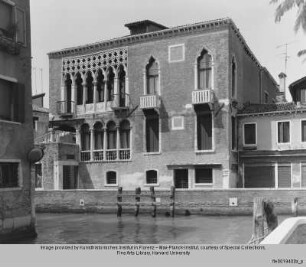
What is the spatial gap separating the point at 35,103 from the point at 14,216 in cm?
1251

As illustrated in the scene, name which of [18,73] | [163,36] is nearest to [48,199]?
[163,36]

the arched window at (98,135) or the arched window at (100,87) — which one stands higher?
the arched window at (100,87)

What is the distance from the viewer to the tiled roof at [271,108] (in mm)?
15272

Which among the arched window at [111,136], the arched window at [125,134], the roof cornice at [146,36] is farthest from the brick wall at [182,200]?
the roof cornice at [146,36]

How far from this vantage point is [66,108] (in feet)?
58.8

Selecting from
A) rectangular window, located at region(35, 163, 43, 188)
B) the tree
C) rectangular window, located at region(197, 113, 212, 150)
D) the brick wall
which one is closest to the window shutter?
the tree

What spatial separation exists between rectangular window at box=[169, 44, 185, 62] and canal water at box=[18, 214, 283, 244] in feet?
17.4

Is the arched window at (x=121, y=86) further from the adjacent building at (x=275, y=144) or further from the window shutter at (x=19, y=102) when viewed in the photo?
the window shutter at (x=19, y=102)

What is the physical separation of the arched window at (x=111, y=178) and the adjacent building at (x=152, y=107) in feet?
0.11

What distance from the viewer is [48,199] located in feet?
49.2

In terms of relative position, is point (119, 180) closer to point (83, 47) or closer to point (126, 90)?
point (126, 90)

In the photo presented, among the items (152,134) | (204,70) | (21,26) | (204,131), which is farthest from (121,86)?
(21,26)

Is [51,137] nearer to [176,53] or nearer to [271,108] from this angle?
[176,53]

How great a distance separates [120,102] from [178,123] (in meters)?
2.29
